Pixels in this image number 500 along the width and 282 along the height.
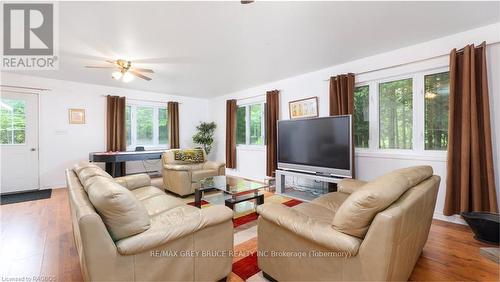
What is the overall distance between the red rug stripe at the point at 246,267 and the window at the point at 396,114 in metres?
2.70

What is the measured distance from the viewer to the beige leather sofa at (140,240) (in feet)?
3.94

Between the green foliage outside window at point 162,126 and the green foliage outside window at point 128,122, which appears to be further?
the green foliage outside window at point 162,126

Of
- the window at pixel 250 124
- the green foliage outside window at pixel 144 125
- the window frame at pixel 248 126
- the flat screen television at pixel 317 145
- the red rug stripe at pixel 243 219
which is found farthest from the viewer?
the green foliage outside window at pixel 144 125

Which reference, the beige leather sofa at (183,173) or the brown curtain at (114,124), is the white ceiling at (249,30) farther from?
the beige leather sofa at (183,173)

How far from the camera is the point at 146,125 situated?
5891mm

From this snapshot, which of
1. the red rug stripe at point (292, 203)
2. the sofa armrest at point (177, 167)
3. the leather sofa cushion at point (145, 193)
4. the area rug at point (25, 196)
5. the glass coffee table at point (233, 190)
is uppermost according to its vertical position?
the sofa armrest at point (177, 167)

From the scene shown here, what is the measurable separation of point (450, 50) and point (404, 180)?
2.36 meters

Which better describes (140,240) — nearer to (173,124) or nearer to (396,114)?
(396,114)

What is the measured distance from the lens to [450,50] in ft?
8.97

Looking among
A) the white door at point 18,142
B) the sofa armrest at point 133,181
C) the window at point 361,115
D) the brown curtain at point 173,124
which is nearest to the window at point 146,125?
the brown curtain at point 173,124

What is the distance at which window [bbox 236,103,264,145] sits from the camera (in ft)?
17.9

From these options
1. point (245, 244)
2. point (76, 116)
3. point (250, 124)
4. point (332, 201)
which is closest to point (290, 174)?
point (332, 201)

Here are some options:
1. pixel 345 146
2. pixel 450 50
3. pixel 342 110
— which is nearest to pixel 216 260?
pixel 345 146

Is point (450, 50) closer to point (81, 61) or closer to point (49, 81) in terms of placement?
point (81, 61)
